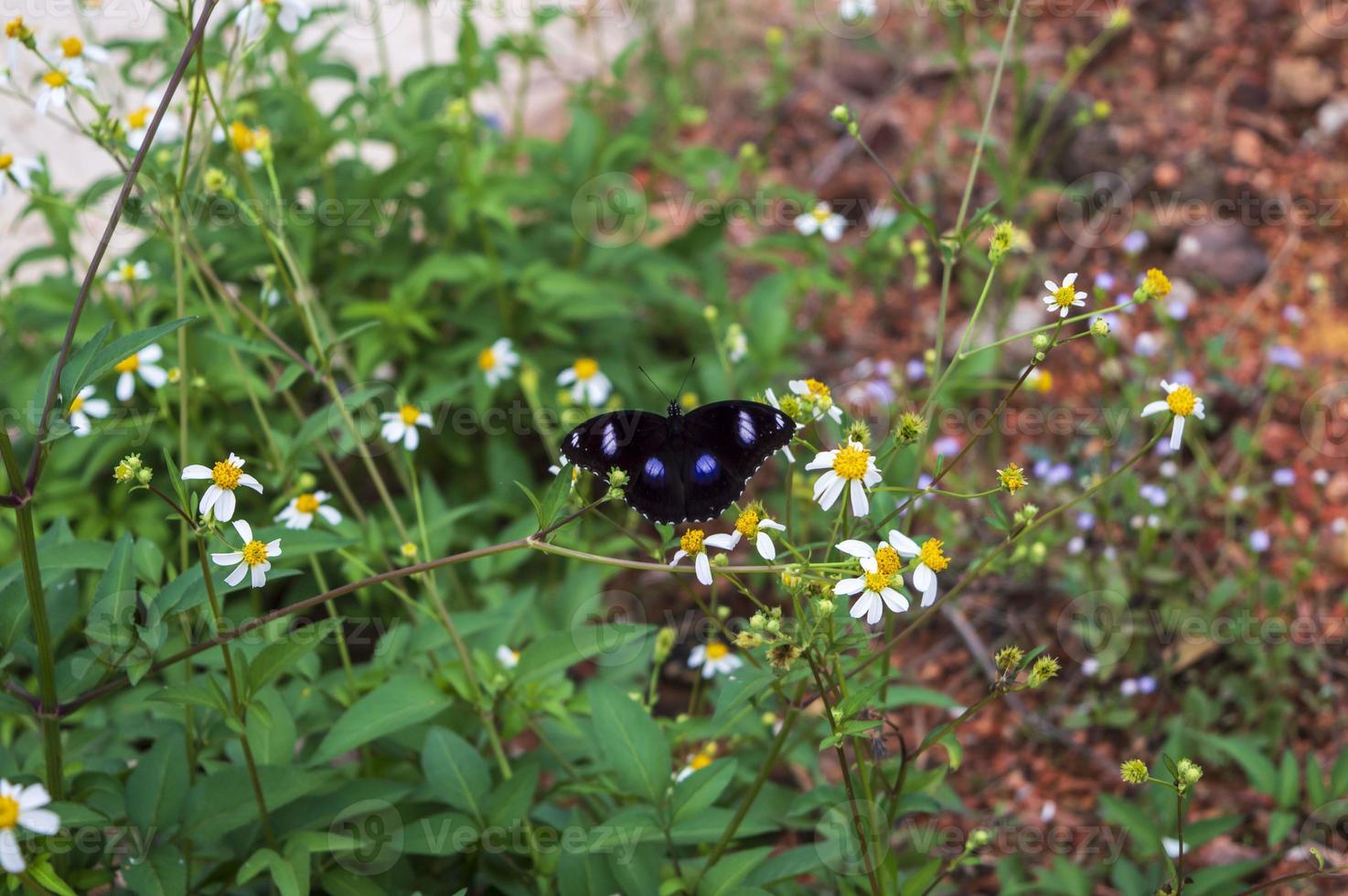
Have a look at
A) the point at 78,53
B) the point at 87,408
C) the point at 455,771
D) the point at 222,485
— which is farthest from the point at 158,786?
the point at 78,53

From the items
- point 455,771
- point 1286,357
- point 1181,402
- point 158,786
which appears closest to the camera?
point 1181,402

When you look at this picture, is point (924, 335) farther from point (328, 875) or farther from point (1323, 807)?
point (328, 875)

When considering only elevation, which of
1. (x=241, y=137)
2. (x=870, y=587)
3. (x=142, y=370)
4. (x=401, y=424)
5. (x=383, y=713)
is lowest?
(x=383, y=713)

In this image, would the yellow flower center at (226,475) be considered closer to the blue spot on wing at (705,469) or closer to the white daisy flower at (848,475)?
the blue spot on wing at (705,469)

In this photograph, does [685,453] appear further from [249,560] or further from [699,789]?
[249,560]

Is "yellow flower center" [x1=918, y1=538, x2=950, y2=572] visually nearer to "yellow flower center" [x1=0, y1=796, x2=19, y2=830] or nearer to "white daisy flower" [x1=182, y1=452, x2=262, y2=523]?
"white daisy flower" [x1=182, y1=452, x2=262, y2=523]

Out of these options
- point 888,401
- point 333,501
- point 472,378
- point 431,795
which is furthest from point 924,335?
point 431,795

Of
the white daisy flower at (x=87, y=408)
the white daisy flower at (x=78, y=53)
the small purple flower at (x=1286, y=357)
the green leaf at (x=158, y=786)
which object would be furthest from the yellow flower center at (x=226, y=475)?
the small purple flower at (x=1286, y=357)
